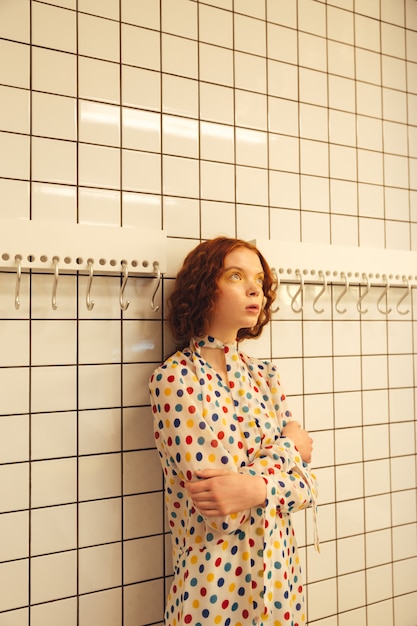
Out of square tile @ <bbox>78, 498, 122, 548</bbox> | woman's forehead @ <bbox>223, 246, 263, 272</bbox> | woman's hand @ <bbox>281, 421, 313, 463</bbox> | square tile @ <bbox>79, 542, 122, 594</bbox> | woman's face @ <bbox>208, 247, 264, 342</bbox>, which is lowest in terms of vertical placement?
square tile @ <bbox>79, 542, 122, 594</bbox>

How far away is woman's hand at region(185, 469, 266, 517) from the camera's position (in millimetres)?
1102

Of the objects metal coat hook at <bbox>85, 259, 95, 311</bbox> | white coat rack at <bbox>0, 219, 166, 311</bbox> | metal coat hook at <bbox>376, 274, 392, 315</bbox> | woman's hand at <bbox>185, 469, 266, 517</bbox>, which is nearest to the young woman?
Result: woman's hand at <bbox>185, 469, 266, 517</bbox>

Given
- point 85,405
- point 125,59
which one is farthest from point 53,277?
point 125,59

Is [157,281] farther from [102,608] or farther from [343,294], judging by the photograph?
[102,608]

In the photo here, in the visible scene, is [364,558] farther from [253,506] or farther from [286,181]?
[286,181]

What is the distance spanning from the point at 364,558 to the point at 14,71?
176 cm

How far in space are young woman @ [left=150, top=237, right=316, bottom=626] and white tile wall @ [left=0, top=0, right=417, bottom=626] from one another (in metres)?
0.16

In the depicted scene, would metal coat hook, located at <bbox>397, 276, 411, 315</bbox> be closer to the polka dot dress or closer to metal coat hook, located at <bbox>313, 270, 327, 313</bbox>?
metal coat hook, located at <bbox>313, 270, 327, 313</bbox>

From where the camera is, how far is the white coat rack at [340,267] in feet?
4.95

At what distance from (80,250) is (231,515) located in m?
0.69

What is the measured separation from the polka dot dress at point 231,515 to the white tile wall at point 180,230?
0.18 meters

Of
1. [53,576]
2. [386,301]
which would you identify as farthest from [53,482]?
[386,301]

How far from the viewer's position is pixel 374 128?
70.6 inches

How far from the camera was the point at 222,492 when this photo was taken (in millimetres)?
1102
